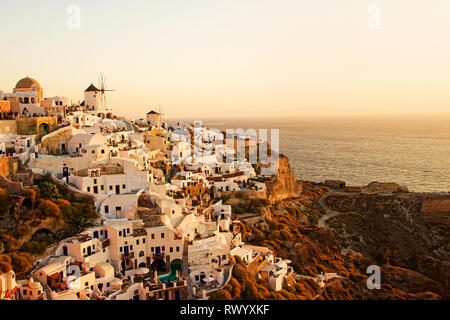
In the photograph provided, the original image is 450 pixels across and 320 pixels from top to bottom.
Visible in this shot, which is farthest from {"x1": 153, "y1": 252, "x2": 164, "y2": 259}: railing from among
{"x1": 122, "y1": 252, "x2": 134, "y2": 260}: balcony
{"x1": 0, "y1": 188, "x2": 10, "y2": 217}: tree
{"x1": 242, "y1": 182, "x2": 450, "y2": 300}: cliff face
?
{"x1": 0, "y1": 188, "x2": 10, "y2": 217}: tree

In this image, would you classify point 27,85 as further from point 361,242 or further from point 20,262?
point 361,242

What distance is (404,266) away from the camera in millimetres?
35250

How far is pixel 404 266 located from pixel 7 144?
1306 inches

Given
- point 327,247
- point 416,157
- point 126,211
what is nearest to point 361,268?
point 327,247

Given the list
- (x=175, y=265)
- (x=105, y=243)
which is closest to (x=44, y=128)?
(x=105, y=243)

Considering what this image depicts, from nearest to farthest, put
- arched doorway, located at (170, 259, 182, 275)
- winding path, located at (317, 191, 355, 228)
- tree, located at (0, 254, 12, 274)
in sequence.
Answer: tree, located at (0, 254, 12, 274)
arched doorway, located at (170, 259, 182, 275)
winding path, located at (317, 191, 355, 228)

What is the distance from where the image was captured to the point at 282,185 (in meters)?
44.3

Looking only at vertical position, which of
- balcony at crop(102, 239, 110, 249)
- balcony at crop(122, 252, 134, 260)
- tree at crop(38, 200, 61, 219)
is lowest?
balcony at crop(122, 252, 134, 260)

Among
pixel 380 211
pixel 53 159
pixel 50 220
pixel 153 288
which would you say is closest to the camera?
pixel 153 288

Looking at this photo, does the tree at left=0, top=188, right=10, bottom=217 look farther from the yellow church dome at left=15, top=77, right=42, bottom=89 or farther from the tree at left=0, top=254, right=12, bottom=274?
the yellow church dome at left=15, top=77, right=42, bottom=89

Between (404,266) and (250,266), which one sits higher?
(250,266)

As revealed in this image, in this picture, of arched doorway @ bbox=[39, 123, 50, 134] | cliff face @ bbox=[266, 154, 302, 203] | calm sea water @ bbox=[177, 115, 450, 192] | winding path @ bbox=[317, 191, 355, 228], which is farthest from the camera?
calm sea water @ bbox=[177, 115, 450, 192]

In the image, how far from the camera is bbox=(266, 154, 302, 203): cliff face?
133ft
